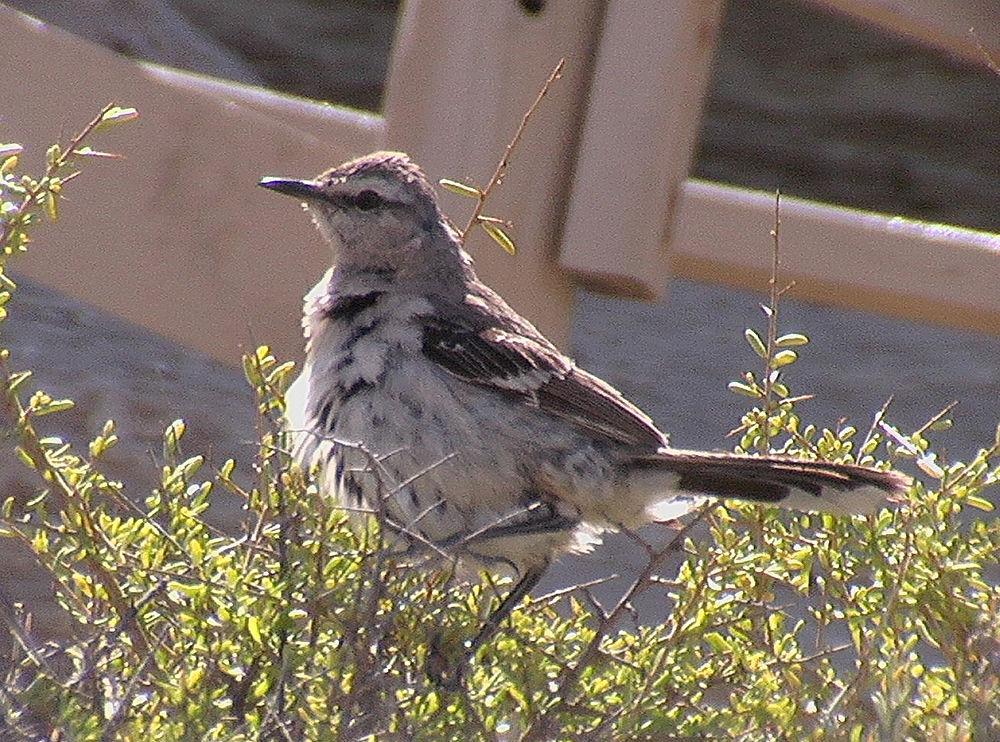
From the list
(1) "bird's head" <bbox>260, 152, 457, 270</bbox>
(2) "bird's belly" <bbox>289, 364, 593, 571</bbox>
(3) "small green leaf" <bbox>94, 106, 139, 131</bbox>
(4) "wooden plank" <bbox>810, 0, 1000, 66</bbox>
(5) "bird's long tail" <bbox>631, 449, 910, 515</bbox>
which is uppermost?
(4) "wooden plank" <bbox>810, 0, 1000, 66</bbox>

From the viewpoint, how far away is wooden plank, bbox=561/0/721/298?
4180mm

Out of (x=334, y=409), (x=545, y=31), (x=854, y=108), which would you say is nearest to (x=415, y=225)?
(x=545, y=31)

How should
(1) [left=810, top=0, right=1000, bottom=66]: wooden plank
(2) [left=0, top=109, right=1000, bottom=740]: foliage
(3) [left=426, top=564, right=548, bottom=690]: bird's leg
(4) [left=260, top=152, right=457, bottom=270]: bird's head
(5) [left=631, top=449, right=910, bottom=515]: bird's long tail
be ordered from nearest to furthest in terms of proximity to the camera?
(2) [left=0, top=109, right=1000, bottom=740]: foliage < (3) [left=426, top=564, right=548, bottom=690]: bird's leg < (5) [left=631, top=449, right=910, bottom=515]: bird's long tail < (4) [left=260, top=152, right=457, bottom=270]: bird's head < (1) [left=810, top=0, right=1000, bottom=66]: wooden plank

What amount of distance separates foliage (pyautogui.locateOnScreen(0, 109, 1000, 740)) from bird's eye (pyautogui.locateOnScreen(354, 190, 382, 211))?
1.49 m

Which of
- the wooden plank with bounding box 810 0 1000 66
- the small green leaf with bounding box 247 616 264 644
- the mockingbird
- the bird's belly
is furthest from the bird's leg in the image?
the wooden plank with bounding box 810 0 1000 66

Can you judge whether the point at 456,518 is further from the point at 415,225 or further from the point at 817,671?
the point at 817,671

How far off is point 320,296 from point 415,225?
0.44 metres

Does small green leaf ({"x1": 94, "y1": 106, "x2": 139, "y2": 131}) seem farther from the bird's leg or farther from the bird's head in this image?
the bird's head

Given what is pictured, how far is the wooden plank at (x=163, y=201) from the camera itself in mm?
3844

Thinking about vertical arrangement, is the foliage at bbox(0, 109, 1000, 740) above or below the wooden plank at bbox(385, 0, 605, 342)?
below

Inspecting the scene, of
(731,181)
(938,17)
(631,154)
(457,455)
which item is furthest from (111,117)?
(731,181)

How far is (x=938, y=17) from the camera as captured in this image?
4387 millimetres

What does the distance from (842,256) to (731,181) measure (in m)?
4.26

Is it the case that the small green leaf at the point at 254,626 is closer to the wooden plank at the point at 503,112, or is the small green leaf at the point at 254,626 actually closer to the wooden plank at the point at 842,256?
the wooden plank at the point at 503,112
